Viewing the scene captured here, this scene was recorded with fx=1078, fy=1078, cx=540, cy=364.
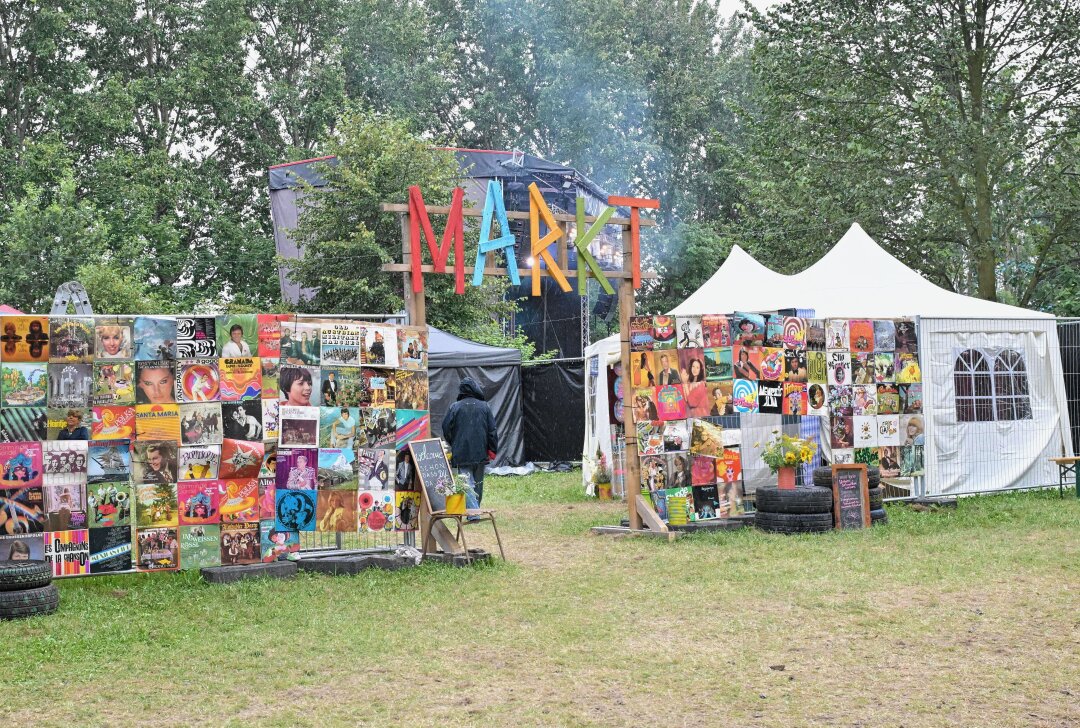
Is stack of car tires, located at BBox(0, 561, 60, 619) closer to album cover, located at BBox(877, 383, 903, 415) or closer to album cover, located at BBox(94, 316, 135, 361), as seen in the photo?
album cover, located at BBox(94, 316, 135, 361)

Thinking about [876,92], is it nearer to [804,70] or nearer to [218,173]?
[804,70]

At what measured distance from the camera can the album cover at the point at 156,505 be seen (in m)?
7.81

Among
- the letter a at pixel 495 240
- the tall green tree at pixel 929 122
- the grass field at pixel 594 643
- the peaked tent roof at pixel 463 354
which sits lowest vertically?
the grass field at pixel 594 643

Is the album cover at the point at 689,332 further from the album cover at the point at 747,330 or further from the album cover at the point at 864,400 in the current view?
the album cover at the point at 864,400

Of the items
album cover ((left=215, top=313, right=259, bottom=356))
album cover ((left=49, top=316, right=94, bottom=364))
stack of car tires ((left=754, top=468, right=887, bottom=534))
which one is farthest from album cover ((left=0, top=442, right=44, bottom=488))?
stack of car tires ((left=754, top=468, right=887, bottom=534))

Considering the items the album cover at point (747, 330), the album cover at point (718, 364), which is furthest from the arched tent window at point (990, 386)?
the album cover at point (718, 364)

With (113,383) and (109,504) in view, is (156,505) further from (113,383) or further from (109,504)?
(113,383)

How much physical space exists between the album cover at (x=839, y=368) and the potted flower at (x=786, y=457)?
972 mm

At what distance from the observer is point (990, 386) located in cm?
1309

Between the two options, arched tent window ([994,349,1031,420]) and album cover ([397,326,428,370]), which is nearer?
album cover ([397,326,428,370])

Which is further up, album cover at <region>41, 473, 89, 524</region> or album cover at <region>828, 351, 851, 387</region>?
album cover at <region>828, 351, 851, 387</region>

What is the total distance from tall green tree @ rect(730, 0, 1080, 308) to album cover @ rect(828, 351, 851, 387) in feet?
28.8

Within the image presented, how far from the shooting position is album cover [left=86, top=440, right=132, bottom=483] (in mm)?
7699

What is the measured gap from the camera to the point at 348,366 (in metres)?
8.53
